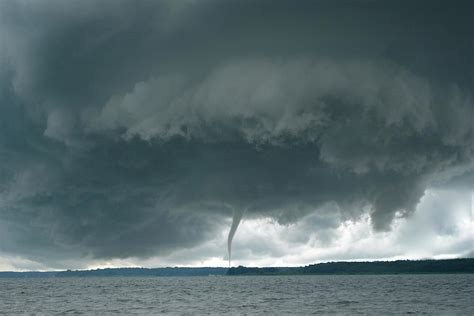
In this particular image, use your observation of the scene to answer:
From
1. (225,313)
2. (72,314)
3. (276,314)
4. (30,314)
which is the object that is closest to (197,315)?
(225,313)

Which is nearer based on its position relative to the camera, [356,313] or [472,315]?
[472,315]

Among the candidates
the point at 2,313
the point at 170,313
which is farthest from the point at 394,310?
the point at 2,313

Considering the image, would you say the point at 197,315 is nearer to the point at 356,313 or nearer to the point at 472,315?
the point at 356,313

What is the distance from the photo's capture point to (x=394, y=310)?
70.2m

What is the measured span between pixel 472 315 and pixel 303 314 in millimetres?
21802

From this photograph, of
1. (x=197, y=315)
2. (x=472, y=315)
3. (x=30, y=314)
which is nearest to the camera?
(x=472, y=315)

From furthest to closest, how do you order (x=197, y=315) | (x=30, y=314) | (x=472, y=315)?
1. (x=30, y=314)
2. (x=197, y=315)
3. (x=472, y=315)

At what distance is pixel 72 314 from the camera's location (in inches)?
2790

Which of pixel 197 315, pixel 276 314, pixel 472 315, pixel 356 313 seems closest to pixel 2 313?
pixel 197 315

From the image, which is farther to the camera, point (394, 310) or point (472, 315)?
point (394, 310)

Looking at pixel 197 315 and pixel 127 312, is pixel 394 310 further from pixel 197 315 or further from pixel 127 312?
pixel 127 312

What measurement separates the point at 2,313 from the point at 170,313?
26954mm

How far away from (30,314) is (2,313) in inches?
236

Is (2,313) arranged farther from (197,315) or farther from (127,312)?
(197,315)
